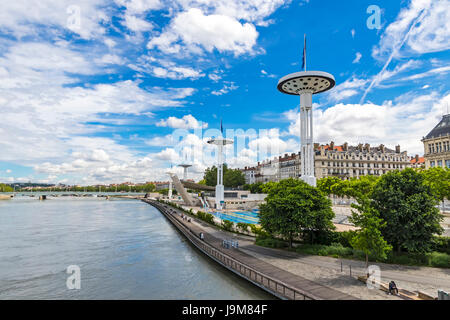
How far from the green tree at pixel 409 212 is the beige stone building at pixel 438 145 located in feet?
228

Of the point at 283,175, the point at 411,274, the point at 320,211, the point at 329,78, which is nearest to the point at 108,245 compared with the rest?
the point at 320,211

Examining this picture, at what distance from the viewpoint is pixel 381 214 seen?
25891mm

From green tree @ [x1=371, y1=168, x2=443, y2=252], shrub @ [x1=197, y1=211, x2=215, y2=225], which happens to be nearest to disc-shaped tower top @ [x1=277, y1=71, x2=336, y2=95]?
shrub @ [x1=197, y1=211, x2=215, y2=225]

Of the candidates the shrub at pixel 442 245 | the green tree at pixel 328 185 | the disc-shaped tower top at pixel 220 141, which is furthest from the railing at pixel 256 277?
the disc-shaped tower top at pixel 220 141

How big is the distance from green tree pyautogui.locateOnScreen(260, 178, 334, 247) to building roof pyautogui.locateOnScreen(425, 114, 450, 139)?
248 ft

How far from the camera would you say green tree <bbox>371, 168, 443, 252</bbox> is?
2373 centimetres

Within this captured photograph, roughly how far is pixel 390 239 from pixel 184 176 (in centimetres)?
16663

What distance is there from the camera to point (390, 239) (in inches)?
989

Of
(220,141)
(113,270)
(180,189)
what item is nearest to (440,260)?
(113,270)

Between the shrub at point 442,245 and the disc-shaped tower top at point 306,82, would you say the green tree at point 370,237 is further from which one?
the disc-shaped tower top at point 306,82

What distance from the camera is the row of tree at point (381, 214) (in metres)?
21.3

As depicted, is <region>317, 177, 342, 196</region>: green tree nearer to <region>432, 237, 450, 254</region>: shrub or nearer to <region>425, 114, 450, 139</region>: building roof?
<region>425, 114, 450, 139</region>: building roof

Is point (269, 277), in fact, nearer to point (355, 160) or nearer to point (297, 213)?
point (297, 213)
